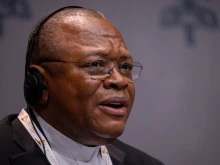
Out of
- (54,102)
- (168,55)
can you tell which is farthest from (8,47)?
(168,55)

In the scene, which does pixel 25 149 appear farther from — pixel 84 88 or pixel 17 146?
pixel 84 88

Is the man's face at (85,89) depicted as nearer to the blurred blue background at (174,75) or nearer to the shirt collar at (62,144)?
the shirt collar at (62,144)

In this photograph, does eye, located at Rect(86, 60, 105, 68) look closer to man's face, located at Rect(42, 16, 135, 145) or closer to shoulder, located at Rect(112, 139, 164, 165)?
man's face, located at Rect(42, 16, 135, 145)

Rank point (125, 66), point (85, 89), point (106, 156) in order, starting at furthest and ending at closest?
point (106, 156), point (125, 66), point (85, 89)

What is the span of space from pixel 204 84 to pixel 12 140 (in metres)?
1.04

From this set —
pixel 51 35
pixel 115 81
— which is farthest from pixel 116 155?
pixel 51 35

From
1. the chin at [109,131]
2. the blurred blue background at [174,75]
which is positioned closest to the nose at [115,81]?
the chin at [109,131]

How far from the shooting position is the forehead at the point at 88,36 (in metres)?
1.02

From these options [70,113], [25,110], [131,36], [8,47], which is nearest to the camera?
[70,113]

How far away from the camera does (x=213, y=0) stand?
1794 millimetres

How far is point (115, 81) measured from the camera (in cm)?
101

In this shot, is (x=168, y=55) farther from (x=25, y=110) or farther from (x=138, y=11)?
(x=25, y=110)

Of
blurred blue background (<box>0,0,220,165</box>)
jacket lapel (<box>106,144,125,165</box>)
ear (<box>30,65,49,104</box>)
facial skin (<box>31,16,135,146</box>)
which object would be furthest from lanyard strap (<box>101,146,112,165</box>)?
blurred blue background (<box>0,0,220,165</box>)

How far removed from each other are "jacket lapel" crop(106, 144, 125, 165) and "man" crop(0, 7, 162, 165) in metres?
0.14
